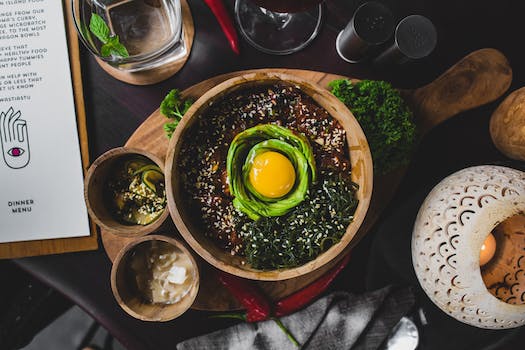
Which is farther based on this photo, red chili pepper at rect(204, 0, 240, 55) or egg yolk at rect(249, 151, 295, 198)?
red chili pepper at rect(204, 0, 240, 55)

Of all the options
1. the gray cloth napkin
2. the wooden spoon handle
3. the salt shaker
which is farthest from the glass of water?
the gray cloth napkin

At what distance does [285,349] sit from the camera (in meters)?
1.83

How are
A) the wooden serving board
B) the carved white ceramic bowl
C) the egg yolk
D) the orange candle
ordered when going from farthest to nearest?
the wooden serving board
the orange candle
the egg yolk
the carved white ceramic bowl

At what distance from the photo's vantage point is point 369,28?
5.55 ft

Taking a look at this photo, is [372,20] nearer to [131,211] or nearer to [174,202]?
[174,202]

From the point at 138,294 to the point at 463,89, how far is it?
52.1 inches

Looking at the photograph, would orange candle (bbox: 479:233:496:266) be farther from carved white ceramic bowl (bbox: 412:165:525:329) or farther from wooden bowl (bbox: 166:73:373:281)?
wooden bowl (bbox: 166:73:373:281)

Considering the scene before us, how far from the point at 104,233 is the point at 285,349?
0.76m

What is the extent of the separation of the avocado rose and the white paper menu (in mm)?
615

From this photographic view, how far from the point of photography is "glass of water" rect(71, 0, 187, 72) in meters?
1.72

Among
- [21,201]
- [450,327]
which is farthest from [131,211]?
[450,327]

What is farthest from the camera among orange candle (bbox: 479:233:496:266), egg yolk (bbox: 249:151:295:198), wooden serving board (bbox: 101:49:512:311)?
wooden serving board (bbox: 101:49:512:311)

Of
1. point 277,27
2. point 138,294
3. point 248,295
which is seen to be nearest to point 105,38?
point 277,27

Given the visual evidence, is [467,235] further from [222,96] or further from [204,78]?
[204,78]
